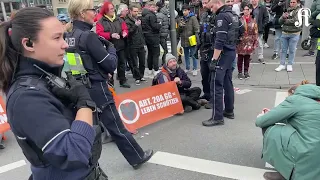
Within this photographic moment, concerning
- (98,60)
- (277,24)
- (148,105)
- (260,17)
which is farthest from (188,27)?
(98,60)

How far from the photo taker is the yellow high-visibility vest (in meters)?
2.97

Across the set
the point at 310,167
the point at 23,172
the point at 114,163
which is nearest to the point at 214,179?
the point at 310,167

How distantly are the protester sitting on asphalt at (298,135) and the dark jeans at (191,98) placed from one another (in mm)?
2448

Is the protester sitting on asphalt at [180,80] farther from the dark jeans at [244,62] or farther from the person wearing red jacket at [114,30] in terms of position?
the dark jeans at [244,62]

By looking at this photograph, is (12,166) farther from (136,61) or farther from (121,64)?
(136,61)

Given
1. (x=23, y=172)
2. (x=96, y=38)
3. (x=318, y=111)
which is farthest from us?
(x=23, y=172)

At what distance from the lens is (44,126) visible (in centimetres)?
131

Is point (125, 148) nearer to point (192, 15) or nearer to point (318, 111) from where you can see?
point (318, 111)

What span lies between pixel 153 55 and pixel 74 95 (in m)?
6.22

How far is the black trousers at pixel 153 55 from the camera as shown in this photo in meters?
7.50

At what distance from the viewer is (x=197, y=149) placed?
386 centimetres

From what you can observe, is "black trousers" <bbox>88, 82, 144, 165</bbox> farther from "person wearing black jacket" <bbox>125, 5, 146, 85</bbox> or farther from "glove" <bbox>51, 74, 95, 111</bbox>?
"person wearing black jacket" <bbox>125, 5, 146, 85</bbox>

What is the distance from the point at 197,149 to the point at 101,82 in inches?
61.1

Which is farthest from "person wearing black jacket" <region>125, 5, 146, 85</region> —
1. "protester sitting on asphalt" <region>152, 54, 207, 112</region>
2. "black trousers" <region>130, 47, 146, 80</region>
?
"protester sitting on asphalt" <region>152, 54, 207, 112</region>
